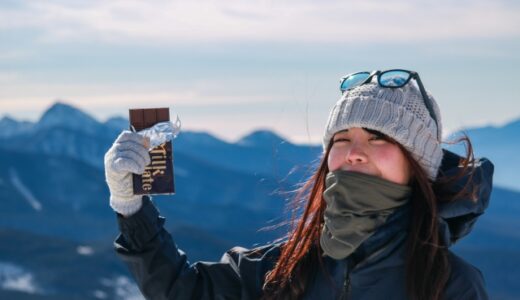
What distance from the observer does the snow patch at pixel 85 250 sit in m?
52.5

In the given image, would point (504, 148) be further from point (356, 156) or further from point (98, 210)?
point (356, 156)

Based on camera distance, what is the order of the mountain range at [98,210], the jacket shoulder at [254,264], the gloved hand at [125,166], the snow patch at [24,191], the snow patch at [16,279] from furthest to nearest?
the snow patch at [24,191], the mountain range at [98,210], the snow patch at [16,279], the jacket shoulder at [254,264], the gloved hand at [125,166]

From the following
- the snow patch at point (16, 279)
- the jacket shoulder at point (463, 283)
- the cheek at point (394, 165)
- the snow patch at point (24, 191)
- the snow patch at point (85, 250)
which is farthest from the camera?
the snow patch at point (24, 191)

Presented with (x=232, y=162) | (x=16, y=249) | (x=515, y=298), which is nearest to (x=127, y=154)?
(x=16, y=249)

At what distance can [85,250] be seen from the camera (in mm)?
53250

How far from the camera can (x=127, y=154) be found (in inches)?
126

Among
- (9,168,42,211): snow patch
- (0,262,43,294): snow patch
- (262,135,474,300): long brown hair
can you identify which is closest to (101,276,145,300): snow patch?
(0,262,43,294): snow patch

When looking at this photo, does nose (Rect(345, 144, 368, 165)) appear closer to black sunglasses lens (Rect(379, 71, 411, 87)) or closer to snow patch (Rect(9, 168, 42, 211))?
black sunglasses lens (Rect(379, 71, 411, 87))

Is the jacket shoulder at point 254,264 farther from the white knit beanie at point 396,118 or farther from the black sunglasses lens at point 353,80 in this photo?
the black sunglasses lens at point 353,80

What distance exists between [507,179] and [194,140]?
8492cm

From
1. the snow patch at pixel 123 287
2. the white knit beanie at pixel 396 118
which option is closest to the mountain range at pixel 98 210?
the snow patch at pixel 123 287

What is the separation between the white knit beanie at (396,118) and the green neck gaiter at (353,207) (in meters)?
0.16

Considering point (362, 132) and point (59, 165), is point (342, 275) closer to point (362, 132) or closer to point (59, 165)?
point (362, 132)

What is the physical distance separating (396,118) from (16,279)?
4733cm
